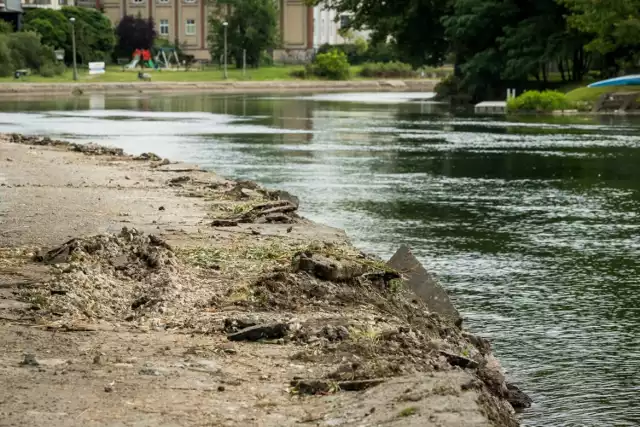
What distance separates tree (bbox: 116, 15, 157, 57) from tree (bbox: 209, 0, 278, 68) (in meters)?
6.00

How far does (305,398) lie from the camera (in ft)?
25.9

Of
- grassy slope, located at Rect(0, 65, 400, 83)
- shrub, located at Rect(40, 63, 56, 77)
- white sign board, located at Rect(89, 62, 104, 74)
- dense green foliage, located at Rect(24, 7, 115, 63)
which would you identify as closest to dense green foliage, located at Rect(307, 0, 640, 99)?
grassy slope, located at Rect(0, 65, 400, 83)

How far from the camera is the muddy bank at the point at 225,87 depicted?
283 ft

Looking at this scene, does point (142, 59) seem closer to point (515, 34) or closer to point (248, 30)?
point (248, 30)

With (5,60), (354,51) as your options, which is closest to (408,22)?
(5,60)

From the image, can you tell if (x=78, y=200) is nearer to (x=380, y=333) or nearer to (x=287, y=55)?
(x=380, y=333)

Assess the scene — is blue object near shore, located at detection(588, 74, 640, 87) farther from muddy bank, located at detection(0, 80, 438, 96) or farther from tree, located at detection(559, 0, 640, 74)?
muddy bank, located at detection(0, 80, 438, 96)

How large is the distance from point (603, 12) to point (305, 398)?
53.1 meters

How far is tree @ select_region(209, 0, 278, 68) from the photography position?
11169 cm

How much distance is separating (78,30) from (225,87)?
15015 millimetres

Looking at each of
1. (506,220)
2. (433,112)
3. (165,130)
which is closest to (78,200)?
(506,220)

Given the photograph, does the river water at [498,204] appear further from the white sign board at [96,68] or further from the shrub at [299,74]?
the shrub at [299,74]

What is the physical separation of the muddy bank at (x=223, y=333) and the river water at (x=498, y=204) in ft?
2.54

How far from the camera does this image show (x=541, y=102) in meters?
56.0
